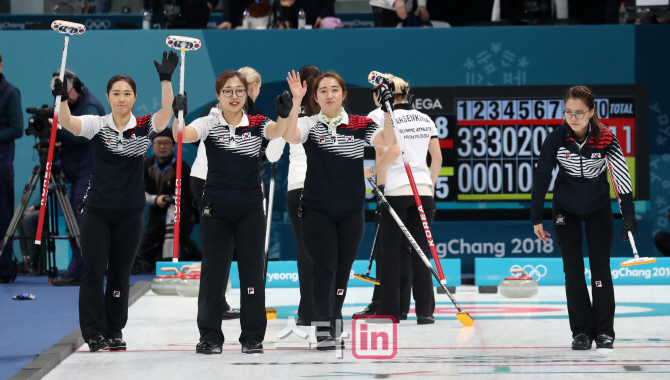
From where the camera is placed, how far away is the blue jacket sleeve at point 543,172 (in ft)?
16.3

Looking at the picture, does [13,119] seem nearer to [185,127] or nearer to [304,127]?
[185,127]

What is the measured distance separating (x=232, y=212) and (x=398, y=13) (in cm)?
595

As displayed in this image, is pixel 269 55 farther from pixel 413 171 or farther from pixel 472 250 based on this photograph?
pixel 413 171

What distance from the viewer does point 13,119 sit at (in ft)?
25.9

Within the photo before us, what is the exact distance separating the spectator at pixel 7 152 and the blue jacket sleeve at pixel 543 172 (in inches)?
206

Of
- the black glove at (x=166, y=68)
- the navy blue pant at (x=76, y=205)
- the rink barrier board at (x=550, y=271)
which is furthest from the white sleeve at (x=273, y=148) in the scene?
the rink barrier board at (x=550, y=271)

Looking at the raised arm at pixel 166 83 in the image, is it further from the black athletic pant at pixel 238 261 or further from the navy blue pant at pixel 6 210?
the navy blue pant at pixel 6 210

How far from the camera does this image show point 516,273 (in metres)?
7.94

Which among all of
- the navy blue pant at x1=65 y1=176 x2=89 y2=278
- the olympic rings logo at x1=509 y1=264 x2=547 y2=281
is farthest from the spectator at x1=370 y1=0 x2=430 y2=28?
the navy blue pant at x1=65 y1=176 x2=89 y2=278

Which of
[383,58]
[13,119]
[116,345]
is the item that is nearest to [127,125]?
[116,345]

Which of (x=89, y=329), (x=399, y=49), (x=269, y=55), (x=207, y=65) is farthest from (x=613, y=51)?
(x=89, y=329)

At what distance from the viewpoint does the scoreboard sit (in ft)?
28.6

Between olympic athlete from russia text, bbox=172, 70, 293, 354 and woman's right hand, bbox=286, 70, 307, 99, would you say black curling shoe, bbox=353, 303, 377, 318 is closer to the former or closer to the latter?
olympic athlete from russia text, bbox=172, 70, 293, 354

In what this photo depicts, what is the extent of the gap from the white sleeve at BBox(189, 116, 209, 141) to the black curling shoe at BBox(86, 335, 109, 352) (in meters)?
1.32
